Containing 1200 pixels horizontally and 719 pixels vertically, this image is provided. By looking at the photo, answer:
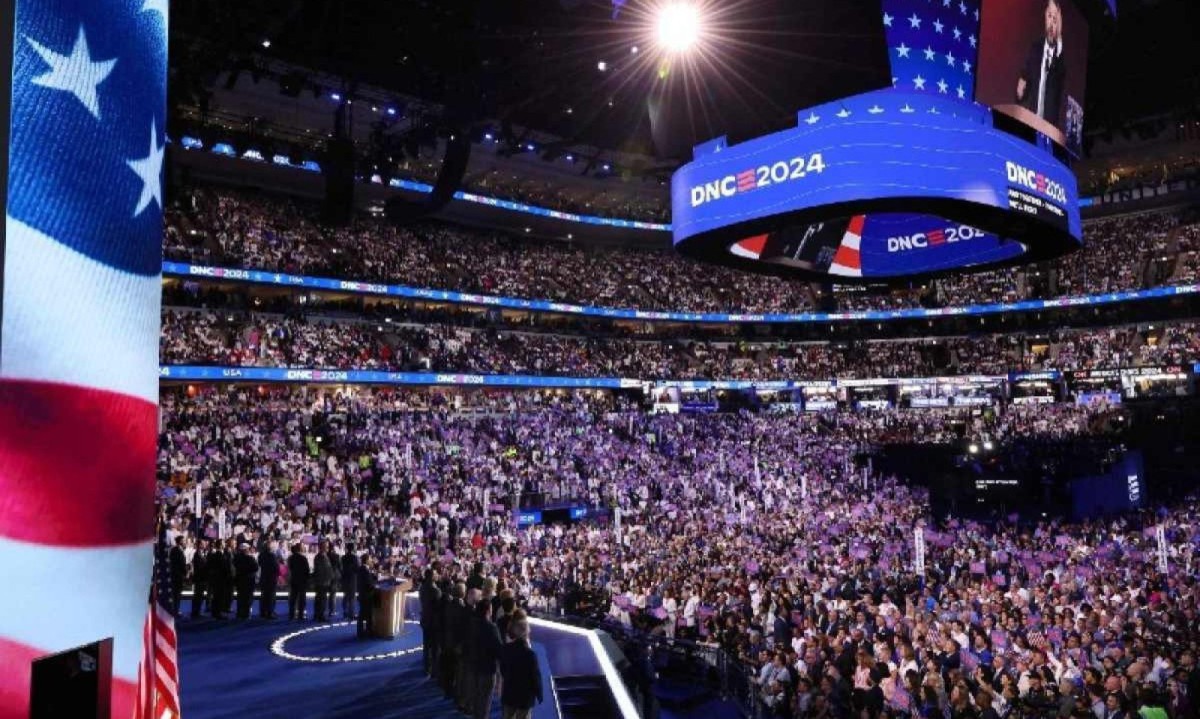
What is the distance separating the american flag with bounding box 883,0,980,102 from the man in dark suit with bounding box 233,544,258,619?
11279 millimetres

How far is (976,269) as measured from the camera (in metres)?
13.0

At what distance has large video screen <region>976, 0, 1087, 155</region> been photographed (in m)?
9.32

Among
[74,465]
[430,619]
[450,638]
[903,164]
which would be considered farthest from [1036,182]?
[74,465]

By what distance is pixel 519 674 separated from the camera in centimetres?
704

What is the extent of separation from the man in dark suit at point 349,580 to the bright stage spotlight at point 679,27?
8877mm

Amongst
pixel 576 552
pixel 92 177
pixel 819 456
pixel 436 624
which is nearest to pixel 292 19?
pixel 576 552

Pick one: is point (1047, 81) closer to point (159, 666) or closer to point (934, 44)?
point (934, 44)

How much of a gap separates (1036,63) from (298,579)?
39.6 feet

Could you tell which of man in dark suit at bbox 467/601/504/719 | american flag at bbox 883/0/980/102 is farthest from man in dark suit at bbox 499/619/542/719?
american flag at bbox 883/0/980/102

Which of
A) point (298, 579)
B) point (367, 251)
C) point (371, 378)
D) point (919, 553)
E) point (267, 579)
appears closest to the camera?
point (298, 579)

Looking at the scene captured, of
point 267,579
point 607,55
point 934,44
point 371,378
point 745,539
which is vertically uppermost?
point 607,55

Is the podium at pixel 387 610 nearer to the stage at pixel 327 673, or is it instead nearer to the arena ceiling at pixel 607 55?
the stage at pixel 327 673

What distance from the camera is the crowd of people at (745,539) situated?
33.9ft

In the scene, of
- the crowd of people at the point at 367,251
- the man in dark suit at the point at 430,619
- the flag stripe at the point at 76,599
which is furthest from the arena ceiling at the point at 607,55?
the crowd of people at the point at 367,251
